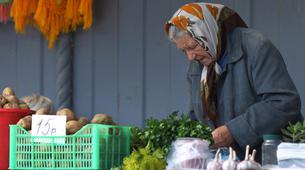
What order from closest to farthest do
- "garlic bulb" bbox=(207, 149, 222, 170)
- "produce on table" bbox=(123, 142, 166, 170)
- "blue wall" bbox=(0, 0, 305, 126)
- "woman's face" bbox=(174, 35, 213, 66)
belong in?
"garlic bulb" bbox=(207, 149, 222, 170) < "produce on table" bbox=(123, 142, 166, 170) < "woman's face" bbox=(174, 35, 213, 66) < "blue wall" bbox=(0, 0, 305, 126)

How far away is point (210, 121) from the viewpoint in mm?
3078

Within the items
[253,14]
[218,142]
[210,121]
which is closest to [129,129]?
[218,142]

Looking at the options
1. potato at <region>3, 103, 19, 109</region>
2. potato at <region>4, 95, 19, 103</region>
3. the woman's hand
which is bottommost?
the woman's hand

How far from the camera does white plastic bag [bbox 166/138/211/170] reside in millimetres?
2203

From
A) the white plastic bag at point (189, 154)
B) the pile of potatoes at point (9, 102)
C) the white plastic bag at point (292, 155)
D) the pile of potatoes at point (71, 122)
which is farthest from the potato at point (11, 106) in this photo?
the white plastic bag at point (292, 155)

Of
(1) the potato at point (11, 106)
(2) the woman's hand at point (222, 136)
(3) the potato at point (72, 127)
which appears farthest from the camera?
(2) the woman's hand at point (222, 136)

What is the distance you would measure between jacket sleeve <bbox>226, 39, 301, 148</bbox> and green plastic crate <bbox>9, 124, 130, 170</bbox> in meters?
0.69

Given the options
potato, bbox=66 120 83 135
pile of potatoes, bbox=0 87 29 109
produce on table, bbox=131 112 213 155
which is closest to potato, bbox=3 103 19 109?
pile of potatoes, bbox=0 87 29 109

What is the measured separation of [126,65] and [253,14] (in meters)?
0.86

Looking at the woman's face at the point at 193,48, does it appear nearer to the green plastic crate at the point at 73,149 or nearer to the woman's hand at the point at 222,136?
Answer: the woman's hand at the point at 222,136

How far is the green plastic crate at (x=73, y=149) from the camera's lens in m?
2.19

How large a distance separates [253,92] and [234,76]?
0.34ft

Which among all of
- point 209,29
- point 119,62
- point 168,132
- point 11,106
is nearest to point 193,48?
point 209,29

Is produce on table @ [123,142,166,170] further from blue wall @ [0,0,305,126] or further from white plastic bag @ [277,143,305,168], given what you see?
blue wall @ [0,0,305,126]
